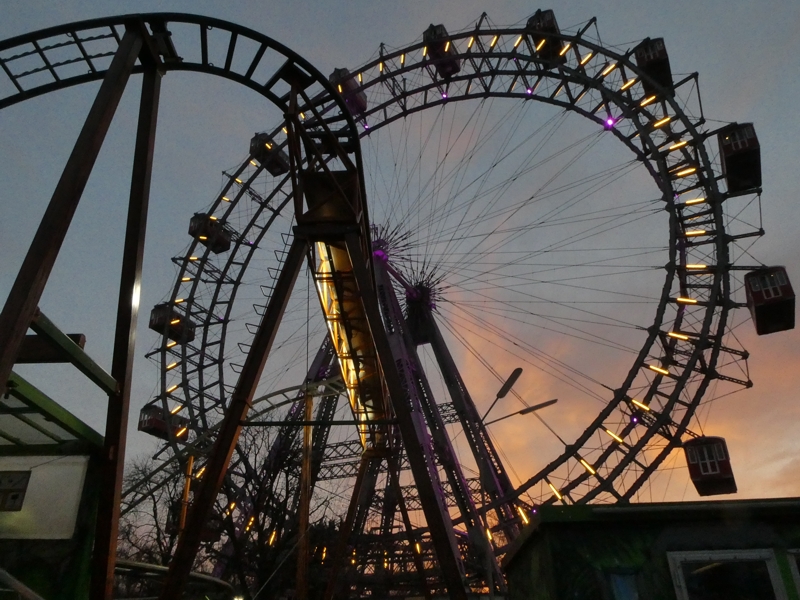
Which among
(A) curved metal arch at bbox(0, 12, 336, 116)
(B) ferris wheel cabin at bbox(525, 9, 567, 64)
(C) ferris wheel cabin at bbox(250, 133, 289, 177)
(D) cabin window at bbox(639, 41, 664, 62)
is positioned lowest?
(A) curved metal arch at bbox(0, 12, 336, 116)

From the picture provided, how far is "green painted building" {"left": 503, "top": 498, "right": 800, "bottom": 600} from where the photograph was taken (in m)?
5.42

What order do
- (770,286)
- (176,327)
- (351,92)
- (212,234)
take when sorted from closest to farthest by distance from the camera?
(770,286) < (351,92) < (176,327) < (212,234)

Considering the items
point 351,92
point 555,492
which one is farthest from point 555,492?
point 351,92

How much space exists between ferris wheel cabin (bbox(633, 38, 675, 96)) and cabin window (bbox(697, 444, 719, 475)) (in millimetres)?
13060

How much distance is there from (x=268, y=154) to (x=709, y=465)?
21.0 meters

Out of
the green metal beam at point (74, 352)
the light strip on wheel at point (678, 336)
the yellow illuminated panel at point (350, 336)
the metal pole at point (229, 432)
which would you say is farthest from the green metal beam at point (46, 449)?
the light strip on wheel at point (678, 336)

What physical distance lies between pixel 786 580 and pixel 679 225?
1772 cm

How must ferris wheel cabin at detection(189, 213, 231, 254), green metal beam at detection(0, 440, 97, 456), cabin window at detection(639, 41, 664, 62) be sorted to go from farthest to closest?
ferris wheel cabin at detection(189, 213, 231, 254) < cabin window at detection(639, 41, 664, 62) < green metal beam at detection(0, 440, 97, 456)

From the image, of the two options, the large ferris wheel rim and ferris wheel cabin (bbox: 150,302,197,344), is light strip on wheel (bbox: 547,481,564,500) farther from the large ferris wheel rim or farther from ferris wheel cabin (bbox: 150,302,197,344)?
ferris wheel cabin (bbox: 150,302,197,344)

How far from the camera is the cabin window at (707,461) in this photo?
1873 cm

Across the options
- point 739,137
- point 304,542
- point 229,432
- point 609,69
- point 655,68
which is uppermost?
point 609,69

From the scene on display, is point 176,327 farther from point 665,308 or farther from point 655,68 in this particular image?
point 655,68

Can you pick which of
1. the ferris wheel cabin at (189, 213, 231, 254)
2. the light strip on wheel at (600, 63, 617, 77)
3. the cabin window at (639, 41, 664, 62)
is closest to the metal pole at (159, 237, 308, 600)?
the light strip on wheel at (600, 63, 617, 77)

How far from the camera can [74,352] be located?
17.7 feet
